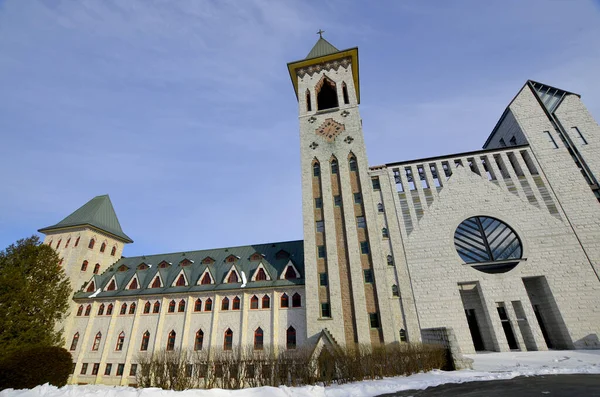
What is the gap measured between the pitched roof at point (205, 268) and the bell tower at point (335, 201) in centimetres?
492

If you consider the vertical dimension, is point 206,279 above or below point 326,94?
below

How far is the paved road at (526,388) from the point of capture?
9.60 metres

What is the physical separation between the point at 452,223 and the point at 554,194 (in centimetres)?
A: 1037

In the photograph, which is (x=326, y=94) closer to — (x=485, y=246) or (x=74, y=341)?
(x=485, y=246)

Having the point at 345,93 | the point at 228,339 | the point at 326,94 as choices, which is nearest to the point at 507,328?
the point at 228,339

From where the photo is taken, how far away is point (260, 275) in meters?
31.8

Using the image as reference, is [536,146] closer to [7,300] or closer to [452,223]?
[452,223]

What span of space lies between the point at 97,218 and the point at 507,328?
53.0 meters

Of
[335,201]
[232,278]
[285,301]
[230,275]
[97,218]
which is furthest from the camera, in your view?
[97,218]

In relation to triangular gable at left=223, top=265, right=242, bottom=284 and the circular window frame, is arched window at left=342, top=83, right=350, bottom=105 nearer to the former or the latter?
the circular window frame

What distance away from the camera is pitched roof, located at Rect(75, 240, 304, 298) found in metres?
31.7

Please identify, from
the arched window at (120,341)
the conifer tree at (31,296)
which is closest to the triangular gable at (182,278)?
the arched window at (120,341)

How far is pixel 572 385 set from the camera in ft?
34.5

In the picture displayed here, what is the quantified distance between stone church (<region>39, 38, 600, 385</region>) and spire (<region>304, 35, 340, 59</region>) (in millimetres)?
630
